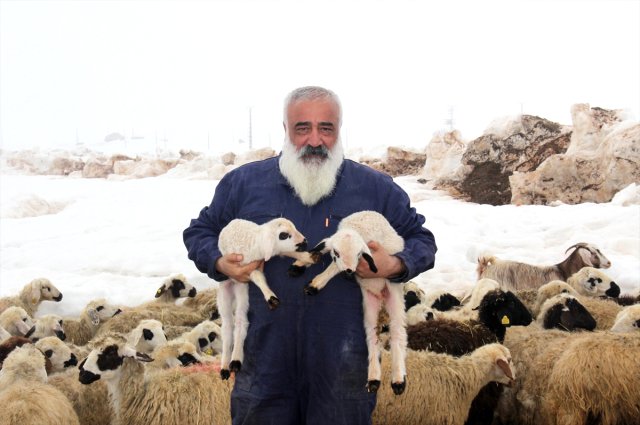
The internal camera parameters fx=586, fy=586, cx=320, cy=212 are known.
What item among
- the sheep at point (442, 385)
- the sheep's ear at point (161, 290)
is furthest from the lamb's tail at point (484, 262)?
the sheep's ear at point (161, 290)

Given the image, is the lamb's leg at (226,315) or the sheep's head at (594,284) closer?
the lamb's leg at (226,315)

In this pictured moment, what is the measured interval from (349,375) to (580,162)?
51.0 feet

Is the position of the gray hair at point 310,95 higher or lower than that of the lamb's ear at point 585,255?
higher

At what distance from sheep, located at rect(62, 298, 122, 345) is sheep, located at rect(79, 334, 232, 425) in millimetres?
3052

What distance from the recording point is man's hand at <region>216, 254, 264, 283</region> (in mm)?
2676

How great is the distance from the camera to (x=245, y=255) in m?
2.72

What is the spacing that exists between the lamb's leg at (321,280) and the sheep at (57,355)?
3951 millimetres

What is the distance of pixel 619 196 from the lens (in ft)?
44.7

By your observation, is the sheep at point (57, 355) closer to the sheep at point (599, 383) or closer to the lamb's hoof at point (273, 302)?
the lamb's hoof at point (273, 302)

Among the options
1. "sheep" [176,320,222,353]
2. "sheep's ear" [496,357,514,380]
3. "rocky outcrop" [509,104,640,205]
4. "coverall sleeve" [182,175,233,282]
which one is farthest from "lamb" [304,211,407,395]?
"rocky outcrop" [509,104,640,205]

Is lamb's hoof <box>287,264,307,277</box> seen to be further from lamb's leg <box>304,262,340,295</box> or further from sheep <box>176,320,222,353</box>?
sheep <box>176,320,222,353</box>

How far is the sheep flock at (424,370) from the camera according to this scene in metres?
4.43

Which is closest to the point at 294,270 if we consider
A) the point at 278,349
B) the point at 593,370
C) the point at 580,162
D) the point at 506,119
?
the point at 278,349

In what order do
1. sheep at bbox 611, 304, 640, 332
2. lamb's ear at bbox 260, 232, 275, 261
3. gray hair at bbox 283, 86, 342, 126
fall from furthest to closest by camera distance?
sheep at bbox 611, 304, 640, 332 < gray hair at bbox 283, 86, 342, 126 < lamb's ear at bbox 260, 232, 275, 261
